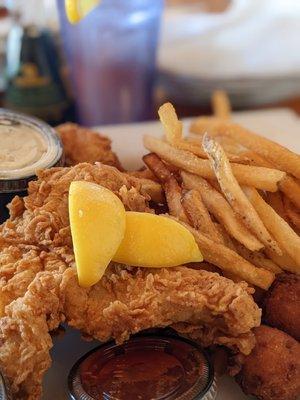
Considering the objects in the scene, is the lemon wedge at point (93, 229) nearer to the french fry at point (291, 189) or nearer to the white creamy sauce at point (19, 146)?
the white creamy sauce at point (19, 146)

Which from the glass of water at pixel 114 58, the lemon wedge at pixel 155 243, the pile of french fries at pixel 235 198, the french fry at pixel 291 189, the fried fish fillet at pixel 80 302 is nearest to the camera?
the fried fish fillet at pixel 80 302

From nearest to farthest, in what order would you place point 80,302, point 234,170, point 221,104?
1. point 80,302
2. point 234,170
3. point 221,104

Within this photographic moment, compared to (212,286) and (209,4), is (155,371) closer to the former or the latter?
(212,286)

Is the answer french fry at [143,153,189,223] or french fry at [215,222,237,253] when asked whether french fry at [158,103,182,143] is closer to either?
french fry at [143,153,189,223]

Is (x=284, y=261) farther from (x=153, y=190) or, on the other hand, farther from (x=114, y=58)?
(x=114, y=58)

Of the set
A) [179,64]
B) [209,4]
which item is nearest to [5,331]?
[179,64]

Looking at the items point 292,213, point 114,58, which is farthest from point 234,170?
point 114,58

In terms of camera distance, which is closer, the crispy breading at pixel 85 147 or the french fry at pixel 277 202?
the french fry at pixel 277 202

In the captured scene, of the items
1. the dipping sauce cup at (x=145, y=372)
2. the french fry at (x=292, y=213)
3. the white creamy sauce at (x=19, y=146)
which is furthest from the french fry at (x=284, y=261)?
the white creamy sauce at (x=19, y=146)
